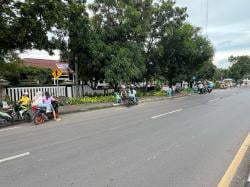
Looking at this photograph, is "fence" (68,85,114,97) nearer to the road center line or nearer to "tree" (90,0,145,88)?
"tree" (90,0,145,88)

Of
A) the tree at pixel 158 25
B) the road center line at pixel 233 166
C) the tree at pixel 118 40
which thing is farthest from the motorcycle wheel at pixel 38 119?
the tree at pixel 158 25

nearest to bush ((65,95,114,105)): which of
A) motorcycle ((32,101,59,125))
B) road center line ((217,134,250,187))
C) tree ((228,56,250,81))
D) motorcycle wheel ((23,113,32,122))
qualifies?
motorcycle wheel ((23,113,32,122))

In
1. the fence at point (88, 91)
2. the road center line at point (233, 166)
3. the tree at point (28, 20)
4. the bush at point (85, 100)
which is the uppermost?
the tree at point (28, 20)

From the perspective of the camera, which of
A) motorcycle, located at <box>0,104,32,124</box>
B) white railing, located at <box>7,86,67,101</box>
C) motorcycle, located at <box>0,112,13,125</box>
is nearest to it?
motorcycle, located at <box>0,112,13,125</box>

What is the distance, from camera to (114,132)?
1223 cm

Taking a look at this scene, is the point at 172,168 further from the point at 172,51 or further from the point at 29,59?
the point at 29,59

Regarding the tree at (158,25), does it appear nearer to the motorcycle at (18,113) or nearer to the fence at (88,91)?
the fence at (88,91)

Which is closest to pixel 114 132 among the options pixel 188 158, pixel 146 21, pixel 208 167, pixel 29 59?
pixel 188 158

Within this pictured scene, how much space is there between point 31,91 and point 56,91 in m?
2.64

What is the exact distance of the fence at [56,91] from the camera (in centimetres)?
2448

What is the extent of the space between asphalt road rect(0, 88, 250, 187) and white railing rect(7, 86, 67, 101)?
1133 cm

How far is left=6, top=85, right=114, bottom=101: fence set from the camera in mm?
24483

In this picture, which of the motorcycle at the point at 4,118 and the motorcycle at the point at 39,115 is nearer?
the motorcycle at the point at 39,115

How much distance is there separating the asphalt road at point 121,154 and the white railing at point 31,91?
446 inches
